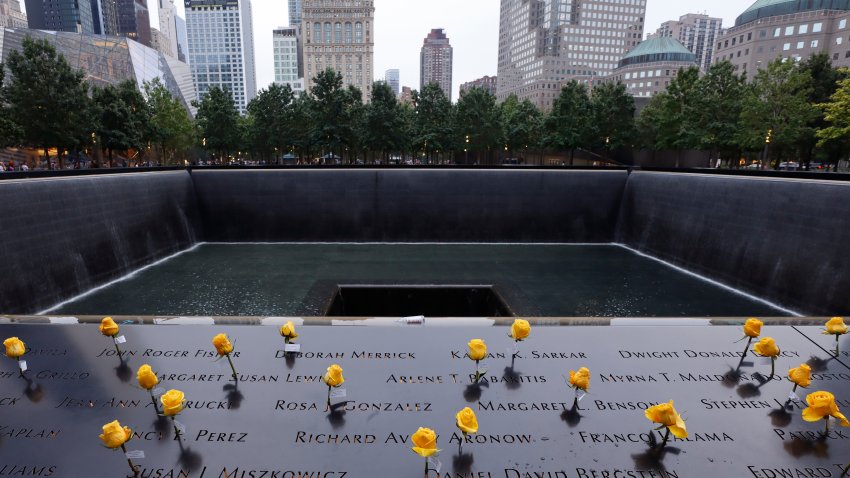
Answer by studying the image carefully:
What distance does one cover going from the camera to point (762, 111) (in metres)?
27.1

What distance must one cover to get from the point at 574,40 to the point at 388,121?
11086 centimetres

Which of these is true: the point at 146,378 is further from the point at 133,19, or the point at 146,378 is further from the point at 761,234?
the point at 133,19

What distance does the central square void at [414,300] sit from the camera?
8992 mm

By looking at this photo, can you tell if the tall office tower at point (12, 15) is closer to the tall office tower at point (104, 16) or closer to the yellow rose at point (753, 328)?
the tall office tower at point (104, 16)

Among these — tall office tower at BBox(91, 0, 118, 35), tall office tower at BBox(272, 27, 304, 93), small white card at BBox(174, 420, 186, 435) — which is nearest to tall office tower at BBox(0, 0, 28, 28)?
tall office tower at BBox(91, 0, 118, 35)

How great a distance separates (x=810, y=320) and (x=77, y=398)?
5102mm

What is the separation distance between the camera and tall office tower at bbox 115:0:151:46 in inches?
6535

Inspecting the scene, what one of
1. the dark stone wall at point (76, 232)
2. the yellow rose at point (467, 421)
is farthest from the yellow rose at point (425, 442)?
the dark stone wall at point (76, 232)

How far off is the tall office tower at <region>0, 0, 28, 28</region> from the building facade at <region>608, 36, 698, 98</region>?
16890 cm

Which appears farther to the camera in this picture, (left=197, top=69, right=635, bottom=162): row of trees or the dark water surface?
(left=197, top=69, right=635, bottom=162): row of trees

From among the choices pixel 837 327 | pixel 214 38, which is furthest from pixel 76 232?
pixel 214 38

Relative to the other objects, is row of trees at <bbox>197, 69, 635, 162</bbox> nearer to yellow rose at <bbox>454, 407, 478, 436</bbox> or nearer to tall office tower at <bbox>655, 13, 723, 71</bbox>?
yellow rose at <bbox>454, 407, 478, 436</bbox>

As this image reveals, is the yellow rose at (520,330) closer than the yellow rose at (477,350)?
No

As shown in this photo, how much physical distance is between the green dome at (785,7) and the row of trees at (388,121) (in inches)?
2178
